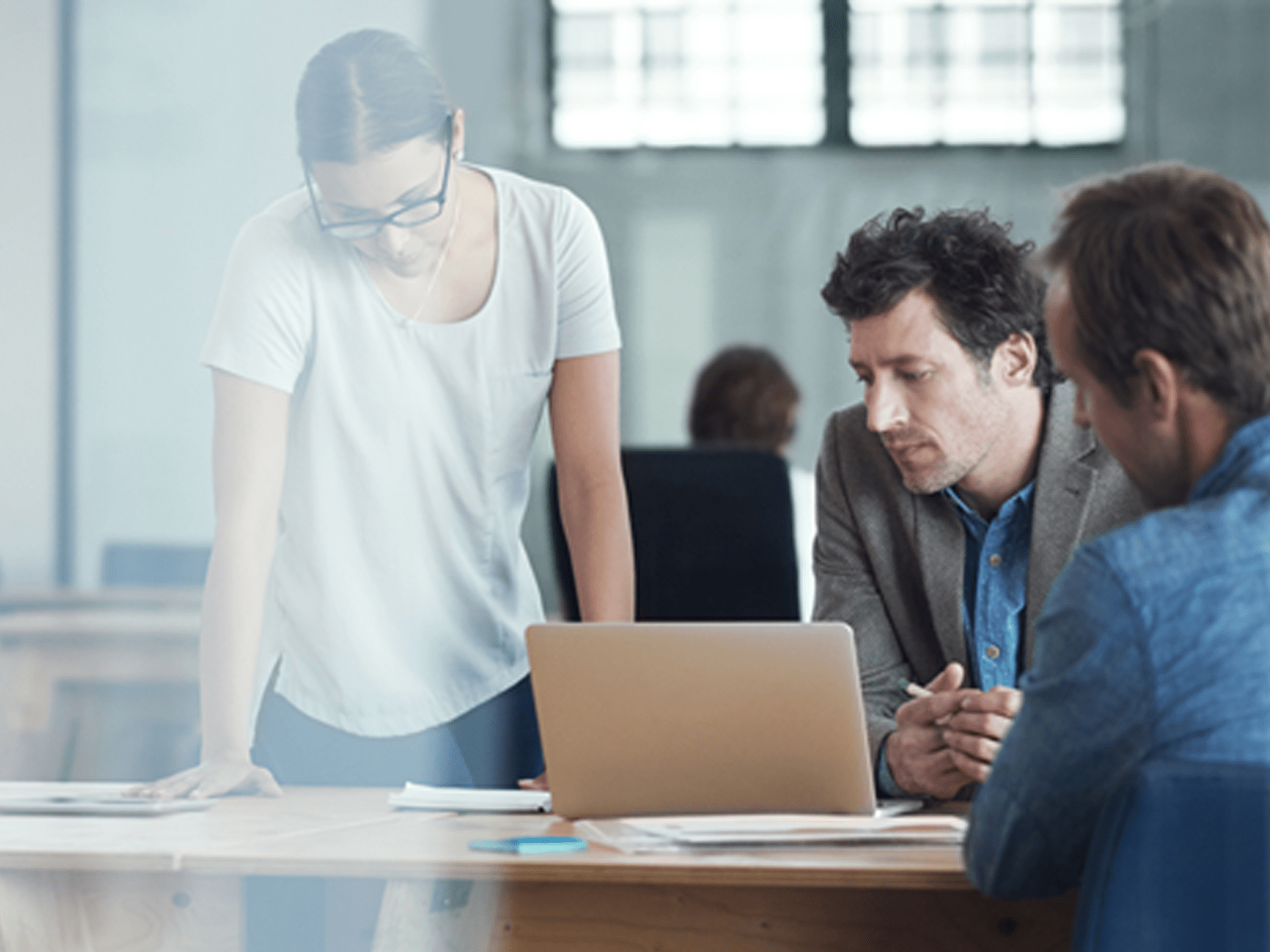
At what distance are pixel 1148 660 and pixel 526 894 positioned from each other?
474mm

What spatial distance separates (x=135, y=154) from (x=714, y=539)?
0.96 meters

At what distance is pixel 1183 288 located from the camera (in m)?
0.81

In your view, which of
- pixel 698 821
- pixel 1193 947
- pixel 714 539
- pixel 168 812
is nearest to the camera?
pixel 1193 947

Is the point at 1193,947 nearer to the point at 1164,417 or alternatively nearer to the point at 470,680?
the point at 1164,417

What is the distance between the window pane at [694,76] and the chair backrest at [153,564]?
443 centimetres

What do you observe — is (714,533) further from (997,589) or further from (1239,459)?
(1239,459)

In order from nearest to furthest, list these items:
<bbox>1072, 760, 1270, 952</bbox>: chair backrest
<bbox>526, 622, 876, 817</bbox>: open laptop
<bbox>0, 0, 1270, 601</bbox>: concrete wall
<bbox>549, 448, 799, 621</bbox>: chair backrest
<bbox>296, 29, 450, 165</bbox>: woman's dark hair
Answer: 1. <bbox>1072, 760, 1270, 952</bbox>: chair backrest
2. <bbox>526, 622, 876, 817</bbox>: open laptop
3. <bbox>296, 29, 450, 165</bbox>: woman's dark hair
4. <bbox>0, 0, 1270, 601</bbox>: concrete wall
5. <bbox>549, 448, 799, 621</bbox>: chair backrest

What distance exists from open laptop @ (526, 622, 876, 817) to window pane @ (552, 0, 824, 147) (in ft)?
16.4

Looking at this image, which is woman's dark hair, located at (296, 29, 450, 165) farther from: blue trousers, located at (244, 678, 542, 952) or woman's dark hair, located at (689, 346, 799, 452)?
woman's dark hair, located at (689, 346, 799, 452)

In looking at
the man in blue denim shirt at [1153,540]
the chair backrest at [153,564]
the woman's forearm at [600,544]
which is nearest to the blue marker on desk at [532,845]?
the man in blue denim shirt at [1153,540]

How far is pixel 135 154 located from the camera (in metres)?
1.70

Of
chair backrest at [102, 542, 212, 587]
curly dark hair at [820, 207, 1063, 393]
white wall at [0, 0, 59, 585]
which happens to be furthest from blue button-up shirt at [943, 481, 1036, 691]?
white wall at [0, 0, 59, 585]

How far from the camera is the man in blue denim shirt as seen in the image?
2.43 ft

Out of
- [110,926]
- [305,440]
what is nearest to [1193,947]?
[110,926]
